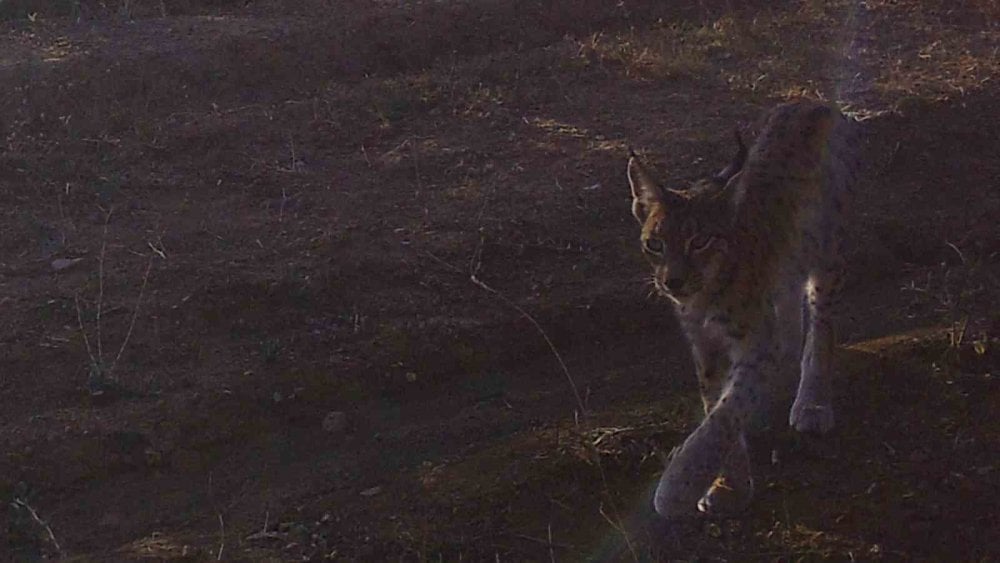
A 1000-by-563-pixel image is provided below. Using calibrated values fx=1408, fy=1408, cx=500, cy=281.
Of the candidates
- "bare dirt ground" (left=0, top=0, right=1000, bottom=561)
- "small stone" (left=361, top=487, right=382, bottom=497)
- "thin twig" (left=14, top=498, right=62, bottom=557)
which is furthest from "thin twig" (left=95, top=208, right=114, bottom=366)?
"small stone" (left=361, top=487, right=382, bottom=497)

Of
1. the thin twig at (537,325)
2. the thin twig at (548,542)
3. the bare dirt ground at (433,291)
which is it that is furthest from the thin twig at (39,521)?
the thin twig at (537,325)

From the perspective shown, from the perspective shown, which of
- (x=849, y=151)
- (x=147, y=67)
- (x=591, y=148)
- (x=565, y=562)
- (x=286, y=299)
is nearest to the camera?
(x=565, y=562)

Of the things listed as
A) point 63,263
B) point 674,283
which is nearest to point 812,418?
point 674,283

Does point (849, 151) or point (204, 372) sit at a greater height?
point (849, 151)

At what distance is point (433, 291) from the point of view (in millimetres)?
7086

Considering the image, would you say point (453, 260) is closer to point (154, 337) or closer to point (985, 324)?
point (154, 337)

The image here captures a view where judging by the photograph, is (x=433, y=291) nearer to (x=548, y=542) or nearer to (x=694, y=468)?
(x=548, y=542)

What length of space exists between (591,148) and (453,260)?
1746 mm

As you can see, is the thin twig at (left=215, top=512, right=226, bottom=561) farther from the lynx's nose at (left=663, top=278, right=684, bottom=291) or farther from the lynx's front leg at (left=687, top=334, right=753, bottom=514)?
the lynx's nose at (left=663, top=278, right=684, bottom=291)

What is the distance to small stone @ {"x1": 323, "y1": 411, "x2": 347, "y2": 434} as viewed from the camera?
6.12m

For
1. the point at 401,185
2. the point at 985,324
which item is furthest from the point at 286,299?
the point at 985,324

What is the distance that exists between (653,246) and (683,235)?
138 millimetres

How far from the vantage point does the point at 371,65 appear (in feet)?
33.8

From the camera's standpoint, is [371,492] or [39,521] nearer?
[39,521]
